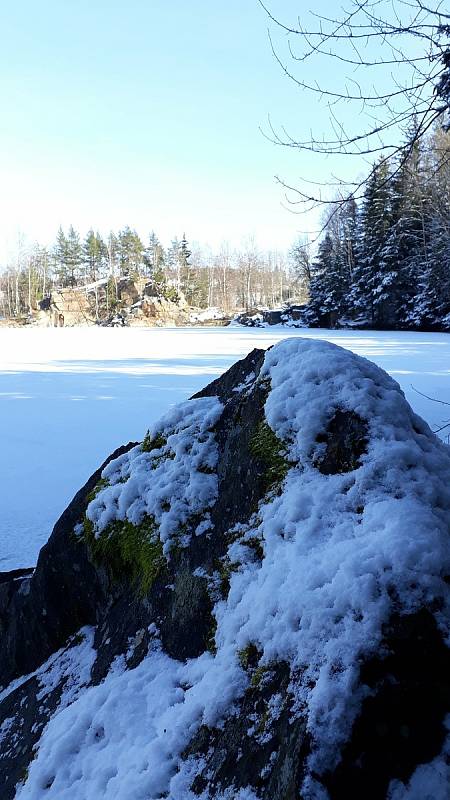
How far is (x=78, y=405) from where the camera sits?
10.2 metres

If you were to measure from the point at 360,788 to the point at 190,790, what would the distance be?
52 cm

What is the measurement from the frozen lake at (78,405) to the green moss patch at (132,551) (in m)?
2.12

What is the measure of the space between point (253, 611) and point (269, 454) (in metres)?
0.71

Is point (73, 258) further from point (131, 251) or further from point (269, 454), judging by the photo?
point (269, 454)

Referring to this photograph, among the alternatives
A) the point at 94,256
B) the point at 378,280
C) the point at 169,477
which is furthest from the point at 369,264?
the point at 94,256

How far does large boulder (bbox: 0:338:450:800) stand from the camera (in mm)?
1220

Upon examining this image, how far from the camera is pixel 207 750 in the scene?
1.43 m

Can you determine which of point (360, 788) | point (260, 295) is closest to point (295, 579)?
point (360, 788)

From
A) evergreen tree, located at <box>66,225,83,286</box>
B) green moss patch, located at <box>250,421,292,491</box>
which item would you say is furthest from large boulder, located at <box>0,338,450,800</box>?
evergreen tree, located at <box>66,225,83,286</box>

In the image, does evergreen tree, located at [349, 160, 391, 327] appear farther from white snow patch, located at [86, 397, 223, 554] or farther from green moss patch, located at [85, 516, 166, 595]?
green moss patch, located at [85, 516, 166, 595]

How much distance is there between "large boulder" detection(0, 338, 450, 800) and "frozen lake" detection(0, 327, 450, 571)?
2.22 meters

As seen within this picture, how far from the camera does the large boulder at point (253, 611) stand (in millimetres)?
1220

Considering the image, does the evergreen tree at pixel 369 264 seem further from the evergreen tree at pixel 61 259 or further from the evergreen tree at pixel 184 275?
the evergreen tree at pixel 61 259

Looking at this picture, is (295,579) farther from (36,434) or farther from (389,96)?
(36,434)
